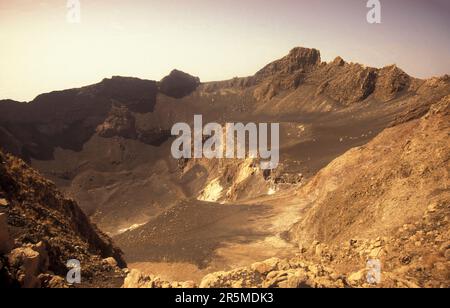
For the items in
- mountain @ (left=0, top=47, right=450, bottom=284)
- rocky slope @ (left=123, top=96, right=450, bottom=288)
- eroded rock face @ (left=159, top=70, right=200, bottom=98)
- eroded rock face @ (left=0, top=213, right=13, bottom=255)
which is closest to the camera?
eroded rock face @ (left=0, top=213, right=13, bottom=255)

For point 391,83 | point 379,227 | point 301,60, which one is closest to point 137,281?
point 379,227

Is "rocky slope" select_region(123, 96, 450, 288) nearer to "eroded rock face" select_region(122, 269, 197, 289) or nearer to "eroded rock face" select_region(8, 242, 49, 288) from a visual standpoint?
"eroded rock face" select_region(122, 269, 197, 289)

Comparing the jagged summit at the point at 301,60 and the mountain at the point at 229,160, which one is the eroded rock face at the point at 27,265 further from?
the jagged summit at the point at 301,60

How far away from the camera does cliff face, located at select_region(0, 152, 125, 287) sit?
836 centimetres

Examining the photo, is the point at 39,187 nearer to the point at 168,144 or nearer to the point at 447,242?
the point at 447,242

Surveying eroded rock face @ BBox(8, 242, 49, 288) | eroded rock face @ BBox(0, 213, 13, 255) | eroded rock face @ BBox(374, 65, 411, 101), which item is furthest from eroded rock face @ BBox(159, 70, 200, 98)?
eroded rock face @ BBox(0, 213, 13, 255)

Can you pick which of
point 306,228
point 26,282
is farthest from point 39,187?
point 306,228

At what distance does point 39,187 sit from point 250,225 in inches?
604

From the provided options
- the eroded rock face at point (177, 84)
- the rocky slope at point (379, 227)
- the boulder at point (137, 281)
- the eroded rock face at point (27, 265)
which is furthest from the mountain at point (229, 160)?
the eroded rock face at point (27, 265)

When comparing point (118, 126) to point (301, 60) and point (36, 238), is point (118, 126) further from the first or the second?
point (36, 238)

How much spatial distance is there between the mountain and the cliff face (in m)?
7.27

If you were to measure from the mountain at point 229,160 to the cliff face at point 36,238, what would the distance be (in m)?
7.27

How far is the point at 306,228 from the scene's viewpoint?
22.9 m

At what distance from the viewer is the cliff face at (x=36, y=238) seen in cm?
836
